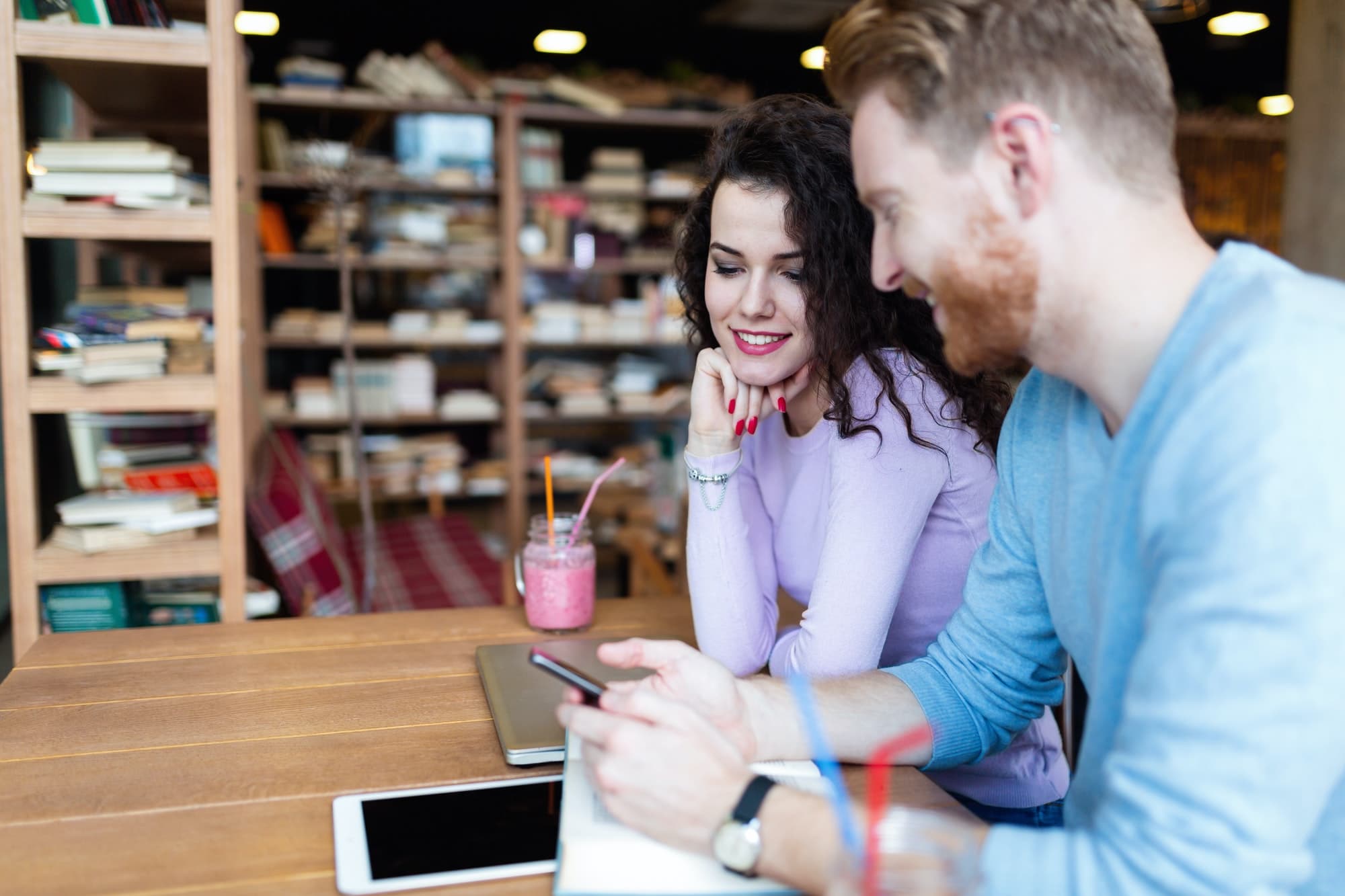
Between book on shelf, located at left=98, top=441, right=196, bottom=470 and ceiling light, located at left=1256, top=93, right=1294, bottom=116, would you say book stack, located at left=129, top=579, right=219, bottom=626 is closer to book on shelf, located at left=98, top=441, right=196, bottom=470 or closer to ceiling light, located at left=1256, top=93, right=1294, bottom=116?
book on shelf, located at left=98, top=441, right=196, bottom=470

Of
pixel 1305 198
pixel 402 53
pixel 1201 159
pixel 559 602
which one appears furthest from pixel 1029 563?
pixel 1201 159

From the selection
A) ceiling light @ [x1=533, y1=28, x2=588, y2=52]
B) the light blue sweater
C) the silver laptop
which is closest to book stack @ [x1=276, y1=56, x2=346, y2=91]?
ceiling light @ [x1=533, y1=28, x2=588, y2=52]

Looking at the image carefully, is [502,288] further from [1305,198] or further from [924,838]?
[924,838]

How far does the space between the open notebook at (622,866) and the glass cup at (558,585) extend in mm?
554

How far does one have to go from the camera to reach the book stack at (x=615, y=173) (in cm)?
534

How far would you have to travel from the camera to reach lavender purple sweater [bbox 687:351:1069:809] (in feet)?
4.16

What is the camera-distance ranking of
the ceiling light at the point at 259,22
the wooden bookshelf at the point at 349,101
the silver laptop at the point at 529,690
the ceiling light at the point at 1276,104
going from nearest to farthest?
1. the silver laptop at the point at 529,690
2. the wooden bookshelf at the point at 349,101
3. the ceiling light at the point at 259,22
4. the ceiling light at the point at 1276,104

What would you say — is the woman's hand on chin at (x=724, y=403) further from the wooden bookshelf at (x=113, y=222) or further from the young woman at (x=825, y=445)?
the wooden bookshelf at (x=113, y=222)

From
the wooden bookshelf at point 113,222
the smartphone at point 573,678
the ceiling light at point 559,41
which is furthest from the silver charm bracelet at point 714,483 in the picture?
the ceiling light at point 559,41

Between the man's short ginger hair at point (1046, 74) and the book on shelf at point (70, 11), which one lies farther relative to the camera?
the book on shelf at point (70, 11)

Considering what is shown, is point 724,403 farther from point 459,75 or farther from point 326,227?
point 459,75

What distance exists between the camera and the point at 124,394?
6.63ft

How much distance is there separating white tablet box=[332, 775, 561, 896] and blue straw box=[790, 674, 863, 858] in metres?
0.23

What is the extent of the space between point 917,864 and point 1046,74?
59cm
